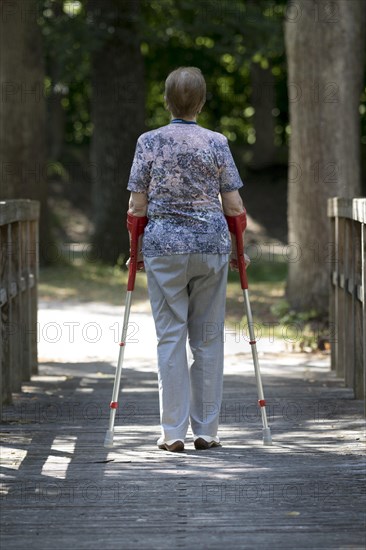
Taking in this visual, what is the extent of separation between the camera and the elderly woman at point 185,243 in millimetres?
6164

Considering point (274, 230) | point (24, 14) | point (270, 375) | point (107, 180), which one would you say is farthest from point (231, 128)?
point (270, 375)

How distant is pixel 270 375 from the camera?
9398 millimetres

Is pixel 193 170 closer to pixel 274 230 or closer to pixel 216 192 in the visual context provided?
pixel 216 192

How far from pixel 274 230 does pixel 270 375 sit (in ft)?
62.5

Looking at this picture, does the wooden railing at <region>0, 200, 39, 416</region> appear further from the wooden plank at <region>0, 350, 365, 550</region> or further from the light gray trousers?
the light gray trousers

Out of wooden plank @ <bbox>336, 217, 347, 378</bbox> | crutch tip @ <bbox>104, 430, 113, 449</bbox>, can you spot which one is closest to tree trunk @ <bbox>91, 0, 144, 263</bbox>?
wooden plank @ <bbox>336, 217, 347, 378</bbox>

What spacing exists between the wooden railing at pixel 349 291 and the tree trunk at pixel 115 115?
10.7 metres

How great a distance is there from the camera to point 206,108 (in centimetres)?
3528

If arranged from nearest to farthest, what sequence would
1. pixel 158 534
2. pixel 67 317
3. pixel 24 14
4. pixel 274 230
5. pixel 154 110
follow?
pixel 158 534, pixel 67 317, pixel 24 14, pixel 274 230, pixel 154 110

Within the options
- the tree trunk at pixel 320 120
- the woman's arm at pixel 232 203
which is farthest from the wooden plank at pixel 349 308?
the tree trunk at pixel 320 120

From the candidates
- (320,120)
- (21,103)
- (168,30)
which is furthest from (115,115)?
(320,120)

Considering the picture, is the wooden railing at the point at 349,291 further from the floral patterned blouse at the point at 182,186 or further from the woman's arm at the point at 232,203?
the floral patterned blouse at the point at 182,186

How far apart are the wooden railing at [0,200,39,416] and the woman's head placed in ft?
Result: 5.35

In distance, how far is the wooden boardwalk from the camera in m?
4.75
